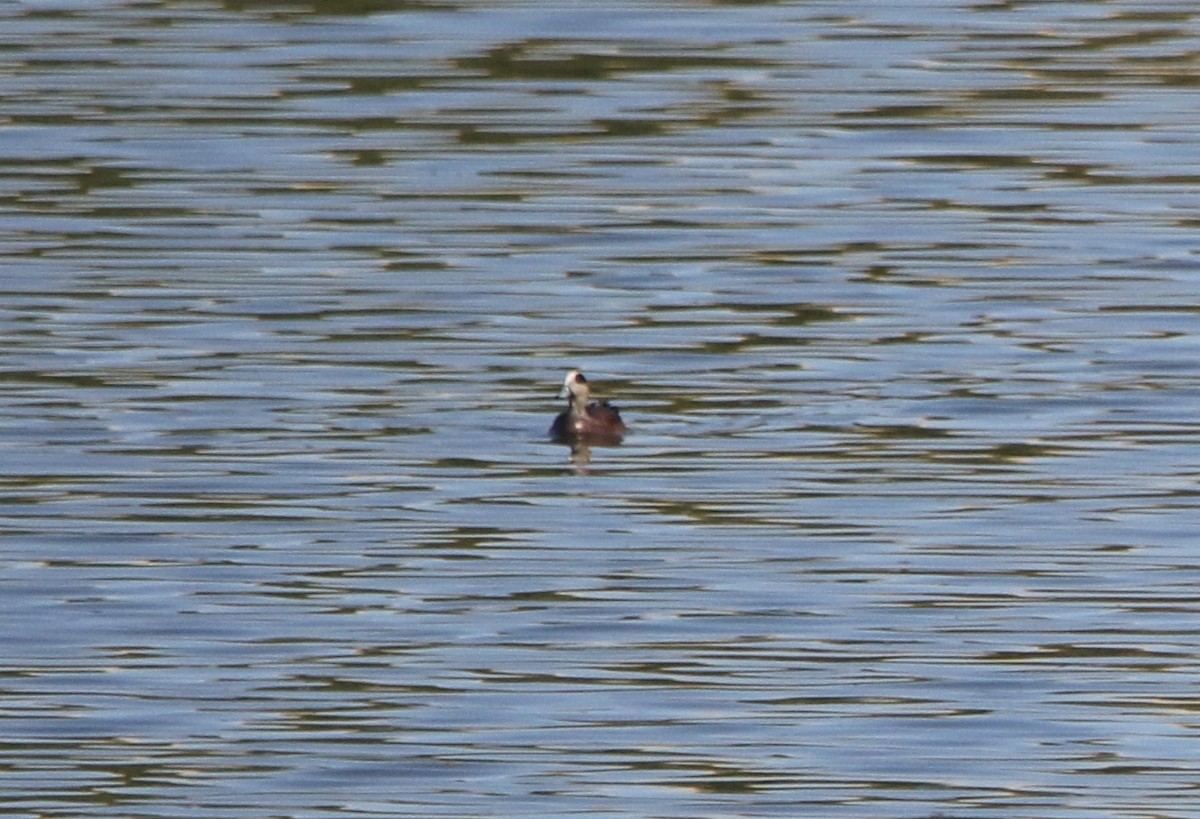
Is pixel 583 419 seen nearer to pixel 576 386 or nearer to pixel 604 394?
pixel 576 386

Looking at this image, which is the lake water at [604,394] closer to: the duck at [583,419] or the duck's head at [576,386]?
the duck at [583,419]

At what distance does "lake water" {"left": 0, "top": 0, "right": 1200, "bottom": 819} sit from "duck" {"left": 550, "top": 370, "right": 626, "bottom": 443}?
15 centimetres

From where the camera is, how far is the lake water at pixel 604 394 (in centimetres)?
1017

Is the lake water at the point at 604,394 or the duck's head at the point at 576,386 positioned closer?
the lake water at the point at 604,394

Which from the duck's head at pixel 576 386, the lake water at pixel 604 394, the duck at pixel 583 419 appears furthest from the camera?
the duck's head at pixel 576 386

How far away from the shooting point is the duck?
1427 centimetres

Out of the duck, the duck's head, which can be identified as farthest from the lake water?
the duck's head

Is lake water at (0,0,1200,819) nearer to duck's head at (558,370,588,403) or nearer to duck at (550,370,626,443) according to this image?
duck at (550,370,626,443)

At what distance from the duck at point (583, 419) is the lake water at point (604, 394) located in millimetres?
151

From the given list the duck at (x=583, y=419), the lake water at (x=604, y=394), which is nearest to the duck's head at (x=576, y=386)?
the duck at (x=583, y=419)

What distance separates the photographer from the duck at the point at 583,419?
1427 centimetres

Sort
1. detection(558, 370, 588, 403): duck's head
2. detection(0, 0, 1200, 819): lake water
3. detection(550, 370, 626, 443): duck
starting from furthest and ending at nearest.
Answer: detection(558, 370, 588, 403): duck's head → detection(550, 370, 626, 443): duck → detection(0, 0, 1200, 819): lake water

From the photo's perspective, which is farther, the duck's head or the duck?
the duck's head

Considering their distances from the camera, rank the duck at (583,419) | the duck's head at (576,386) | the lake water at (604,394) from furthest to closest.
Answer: the duck's head at (576,386) → the duck at (583,419) → the lake water at (604,394)
